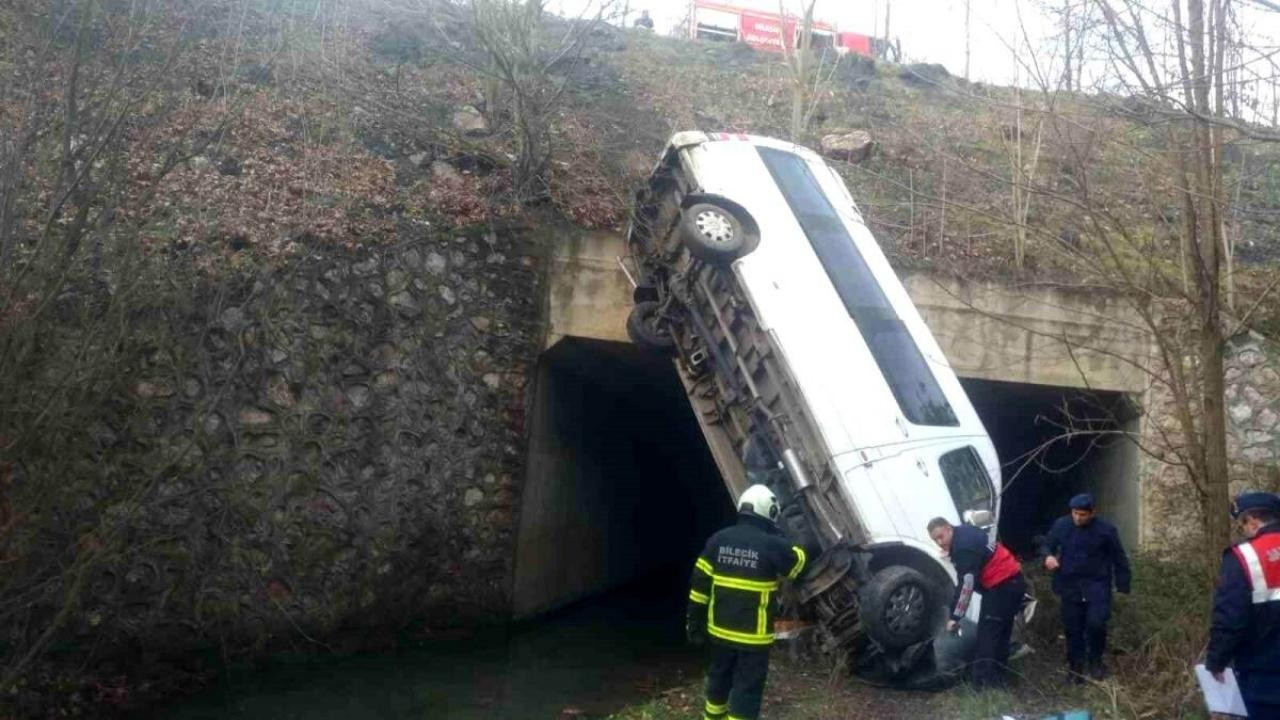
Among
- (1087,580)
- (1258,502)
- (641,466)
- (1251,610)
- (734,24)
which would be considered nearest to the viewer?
(1251,610)

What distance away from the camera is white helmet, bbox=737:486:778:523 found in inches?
278

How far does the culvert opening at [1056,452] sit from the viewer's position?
12.9 m

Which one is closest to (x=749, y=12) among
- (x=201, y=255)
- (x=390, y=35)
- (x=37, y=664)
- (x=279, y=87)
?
(x=390, y=35)

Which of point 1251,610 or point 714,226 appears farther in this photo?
point 714,226

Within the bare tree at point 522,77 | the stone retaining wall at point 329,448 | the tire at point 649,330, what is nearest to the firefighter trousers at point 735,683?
the tire at point 649,330

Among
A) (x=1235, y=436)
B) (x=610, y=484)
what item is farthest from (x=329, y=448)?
(x=1235, y=436)

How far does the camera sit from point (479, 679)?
10.8 meters

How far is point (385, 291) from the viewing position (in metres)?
12.1

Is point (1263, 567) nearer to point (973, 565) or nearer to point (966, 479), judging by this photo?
point (973, 565)

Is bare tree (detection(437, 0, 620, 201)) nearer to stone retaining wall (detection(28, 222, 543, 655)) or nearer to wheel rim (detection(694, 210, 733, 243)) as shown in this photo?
stone retaining wall (detection(28, 222, 543, 655))

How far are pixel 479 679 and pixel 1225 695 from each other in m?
6.64

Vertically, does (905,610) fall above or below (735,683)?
above

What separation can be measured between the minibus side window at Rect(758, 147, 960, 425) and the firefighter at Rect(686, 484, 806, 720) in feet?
8.73

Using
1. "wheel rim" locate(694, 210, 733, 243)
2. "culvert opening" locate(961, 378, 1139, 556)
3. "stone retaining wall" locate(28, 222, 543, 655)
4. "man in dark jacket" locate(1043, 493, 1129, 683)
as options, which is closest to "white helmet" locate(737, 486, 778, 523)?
"man in dark jacket" locate(1043, 493, 1129, 683)
